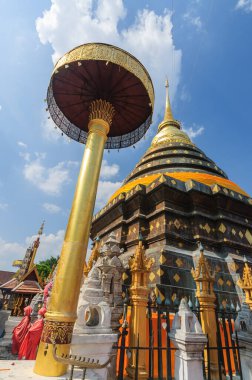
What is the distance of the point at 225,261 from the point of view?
9773 millimetres

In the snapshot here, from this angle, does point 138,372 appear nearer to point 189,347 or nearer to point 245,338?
point 189,347

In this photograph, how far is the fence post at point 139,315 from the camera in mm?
4344

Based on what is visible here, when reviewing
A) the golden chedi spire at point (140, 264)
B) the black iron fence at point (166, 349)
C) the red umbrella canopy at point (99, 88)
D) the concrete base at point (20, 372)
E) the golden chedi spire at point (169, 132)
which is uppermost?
the golden chedi spire at point (169, 132)

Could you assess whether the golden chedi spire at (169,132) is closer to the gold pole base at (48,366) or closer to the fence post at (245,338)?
the fence post at (245,338)

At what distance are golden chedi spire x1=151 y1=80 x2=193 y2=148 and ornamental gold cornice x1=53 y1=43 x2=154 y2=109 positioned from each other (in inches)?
533

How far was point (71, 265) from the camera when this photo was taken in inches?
167

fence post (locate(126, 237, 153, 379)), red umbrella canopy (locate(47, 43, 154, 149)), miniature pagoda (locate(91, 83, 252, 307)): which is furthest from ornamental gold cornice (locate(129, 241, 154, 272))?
red umbrella canopy (locate(47, 43, 154, 149))

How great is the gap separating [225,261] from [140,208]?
4731 mm

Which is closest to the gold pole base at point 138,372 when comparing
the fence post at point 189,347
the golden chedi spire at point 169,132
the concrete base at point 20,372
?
the fence post at point 189,347

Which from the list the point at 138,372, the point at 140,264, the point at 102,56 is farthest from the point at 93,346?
the point at 102,56

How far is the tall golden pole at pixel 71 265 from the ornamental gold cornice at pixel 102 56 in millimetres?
1713

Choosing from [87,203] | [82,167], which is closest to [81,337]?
[87,203]

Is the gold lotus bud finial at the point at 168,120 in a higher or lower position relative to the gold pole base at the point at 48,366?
higher

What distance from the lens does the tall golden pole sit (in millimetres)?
3520
